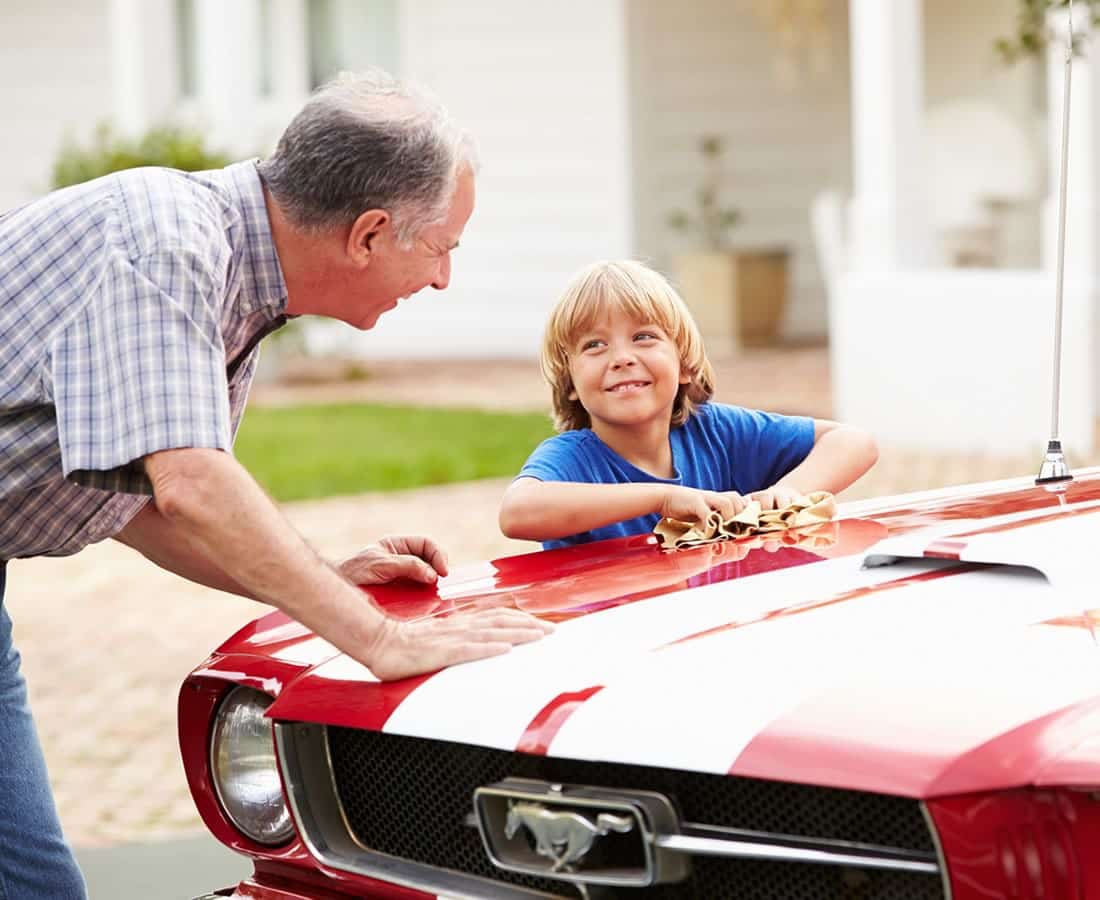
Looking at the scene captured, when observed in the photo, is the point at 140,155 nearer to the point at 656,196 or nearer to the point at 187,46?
the point at 187,46

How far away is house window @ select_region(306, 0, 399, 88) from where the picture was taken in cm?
1598

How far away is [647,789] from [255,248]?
93 cm

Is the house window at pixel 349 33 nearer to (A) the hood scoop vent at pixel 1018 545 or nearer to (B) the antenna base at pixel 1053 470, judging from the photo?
(B) the antenna base at pixel 1053 470

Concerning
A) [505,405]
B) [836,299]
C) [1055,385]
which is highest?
[1055,385]

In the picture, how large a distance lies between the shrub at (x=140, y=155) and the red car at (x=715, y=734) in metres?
11.1

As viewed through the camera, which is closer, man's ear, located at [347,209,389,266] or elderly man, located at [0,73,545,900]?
elderly man, located at [0,73,545,900]

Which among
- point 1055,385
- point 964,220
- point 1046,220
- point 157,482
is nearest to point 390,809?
point 157,482

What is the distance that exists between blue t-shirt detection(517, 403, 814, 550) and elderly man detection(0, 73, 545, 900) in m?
0.53

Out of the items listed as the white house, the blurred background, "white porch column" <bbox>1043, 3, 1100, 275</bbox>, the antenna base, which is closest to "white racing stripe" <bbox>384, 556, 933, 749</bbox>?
the antenna base

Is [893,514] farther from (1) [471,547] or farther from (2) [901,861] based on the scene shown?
(1) [471,547]

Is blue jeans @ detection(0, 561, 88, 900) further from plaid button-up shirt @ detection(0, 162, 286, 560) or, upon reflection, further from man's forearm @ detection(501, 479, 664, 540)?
man's forearm @ detection(501, 479, 664, 540)

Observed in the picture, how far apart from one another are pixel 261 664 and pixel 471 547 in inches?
228

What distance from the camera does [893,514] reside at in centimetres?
270

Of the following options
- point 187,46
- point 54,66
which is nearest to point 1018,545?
point 187,46
